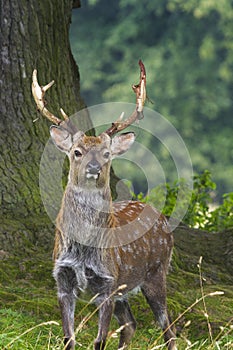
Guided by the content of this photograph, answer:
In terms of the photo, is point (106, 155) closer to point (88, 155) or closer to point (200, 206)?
point (88, 155)

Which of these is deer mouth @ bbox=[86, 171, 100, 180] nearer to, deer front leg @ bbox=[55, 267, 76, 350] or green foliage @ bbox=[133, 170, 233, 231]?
deer front leg @ bbox=[55, 267, 76, 350]

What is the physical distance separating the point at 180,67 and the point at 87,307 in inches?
631

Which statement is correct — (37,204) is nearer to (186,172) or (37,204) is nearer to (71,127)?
(71,127)

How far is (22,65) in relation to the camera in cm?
820

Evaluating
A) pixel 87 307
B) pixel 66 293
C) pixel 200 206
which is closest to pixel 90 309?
pixel 87 307

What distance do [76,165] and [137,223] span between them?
941mm

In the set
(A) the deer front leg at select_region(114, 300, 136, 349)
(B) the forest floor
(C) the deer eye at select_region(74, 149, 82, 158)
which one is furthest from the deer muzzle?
(A) the deer front leg at select_region(114, 300, 136, 349)

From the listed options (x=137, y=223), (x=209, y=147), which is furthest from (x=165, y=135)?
(x=137, y=223)

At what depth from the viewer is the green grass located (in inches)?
243

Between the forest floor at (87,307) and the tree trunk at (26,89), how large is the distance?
0.60 metres

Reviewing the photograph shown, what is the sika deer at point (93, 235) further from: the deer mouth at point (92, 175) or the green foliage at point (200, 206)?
the green foliage at point (200, 206)

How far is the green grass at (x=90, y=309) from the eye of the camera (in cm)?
617

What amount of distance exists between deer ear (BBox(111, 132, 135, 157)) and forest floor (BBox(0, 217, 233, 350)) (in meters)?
1.16

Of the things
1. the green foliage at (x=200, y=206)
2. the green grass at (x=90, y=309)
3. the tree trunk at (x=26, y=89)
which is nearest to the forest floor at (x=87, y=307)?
the green grass at (x=90, y=309)
